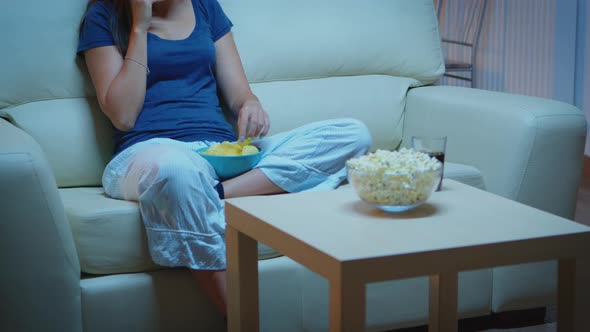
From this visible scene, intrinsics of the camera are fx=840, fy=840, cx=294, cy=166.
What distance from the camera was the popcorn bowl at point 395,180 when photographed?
1.35 m

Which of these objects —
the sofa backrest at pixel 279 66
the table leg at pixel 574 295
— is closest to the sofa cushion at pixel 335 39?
the sofa backrest at pixel 279 66

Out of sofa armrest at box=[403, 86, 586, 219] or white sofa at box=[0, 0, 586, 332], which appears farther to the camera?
sofa armrest at box=[403, 86, 586, 219]

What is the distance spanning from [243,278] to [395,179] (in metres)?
0.35

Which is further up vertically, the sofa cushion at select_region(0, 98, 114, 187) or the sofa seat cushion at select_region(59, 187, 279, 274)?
the sofa cushion at select_region(0, 98, 114, 187)

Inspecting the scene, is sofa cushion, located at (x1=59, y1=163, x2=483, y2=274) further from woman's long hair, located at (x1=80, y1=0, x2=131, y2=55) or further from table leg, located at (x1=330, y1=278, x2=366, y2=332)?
table leg, located at (x1=330, y1=278, x2=366, y2=332)

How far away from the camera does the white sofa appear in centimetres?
166

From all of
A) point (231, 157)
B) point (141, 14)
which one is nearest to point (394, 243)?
point (231, 157)

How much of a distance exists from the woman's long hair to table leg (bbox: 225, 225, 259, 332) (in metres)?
0.76

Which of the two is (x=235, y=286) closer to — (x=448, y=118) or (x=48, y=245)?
(x=48, y=245)

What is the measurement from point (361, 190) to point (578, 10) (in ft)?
10.5

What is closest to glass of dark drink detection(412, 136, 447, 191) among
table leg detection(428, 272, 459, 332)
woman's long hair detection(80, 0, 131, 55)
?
table leg detection(428, 272, 459, 332)

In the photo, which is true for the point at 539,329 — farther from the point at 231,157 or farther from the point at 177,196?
the point at 177,196

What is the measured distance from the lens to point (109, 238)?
1.74 meters

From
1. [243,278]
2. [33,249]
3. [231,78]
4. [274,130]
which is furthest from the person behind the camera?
[274,130]
